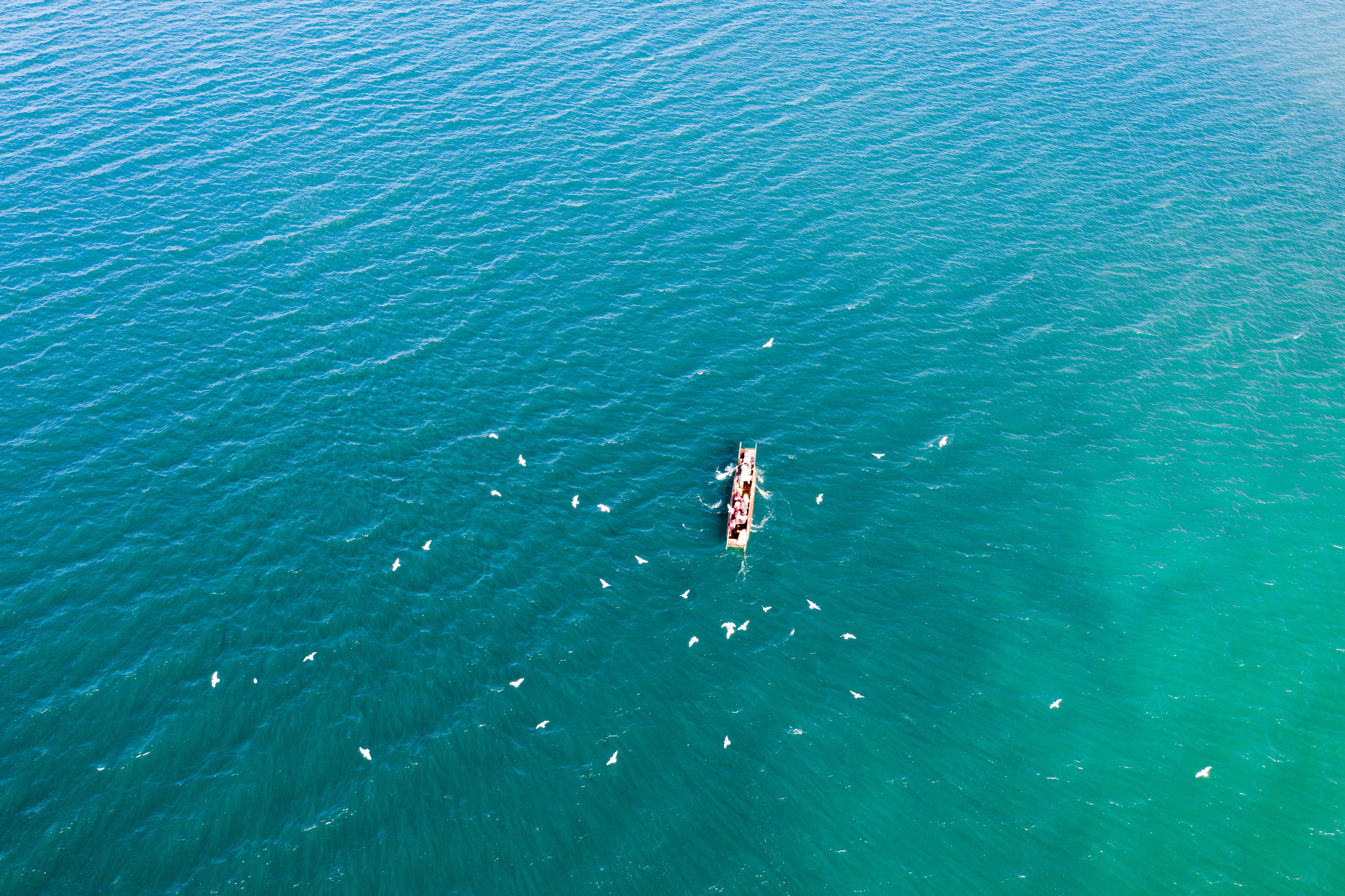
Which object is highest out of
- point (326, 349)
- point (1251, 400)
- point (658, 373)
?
point (326, 349)

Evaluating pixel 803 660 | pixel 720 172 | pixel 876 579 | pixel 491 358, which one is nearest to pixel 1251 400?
pixel 876 579

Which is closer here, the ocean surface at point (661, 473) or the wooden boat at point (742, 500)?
the ocean surface at point (661, 473)

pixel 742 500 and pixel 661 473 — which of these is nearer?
pixel 742 500

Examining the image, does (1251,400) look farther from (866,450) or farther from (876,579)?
(876,579)

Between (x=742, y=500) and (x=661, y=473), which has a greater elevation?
(x=742, y=500)
